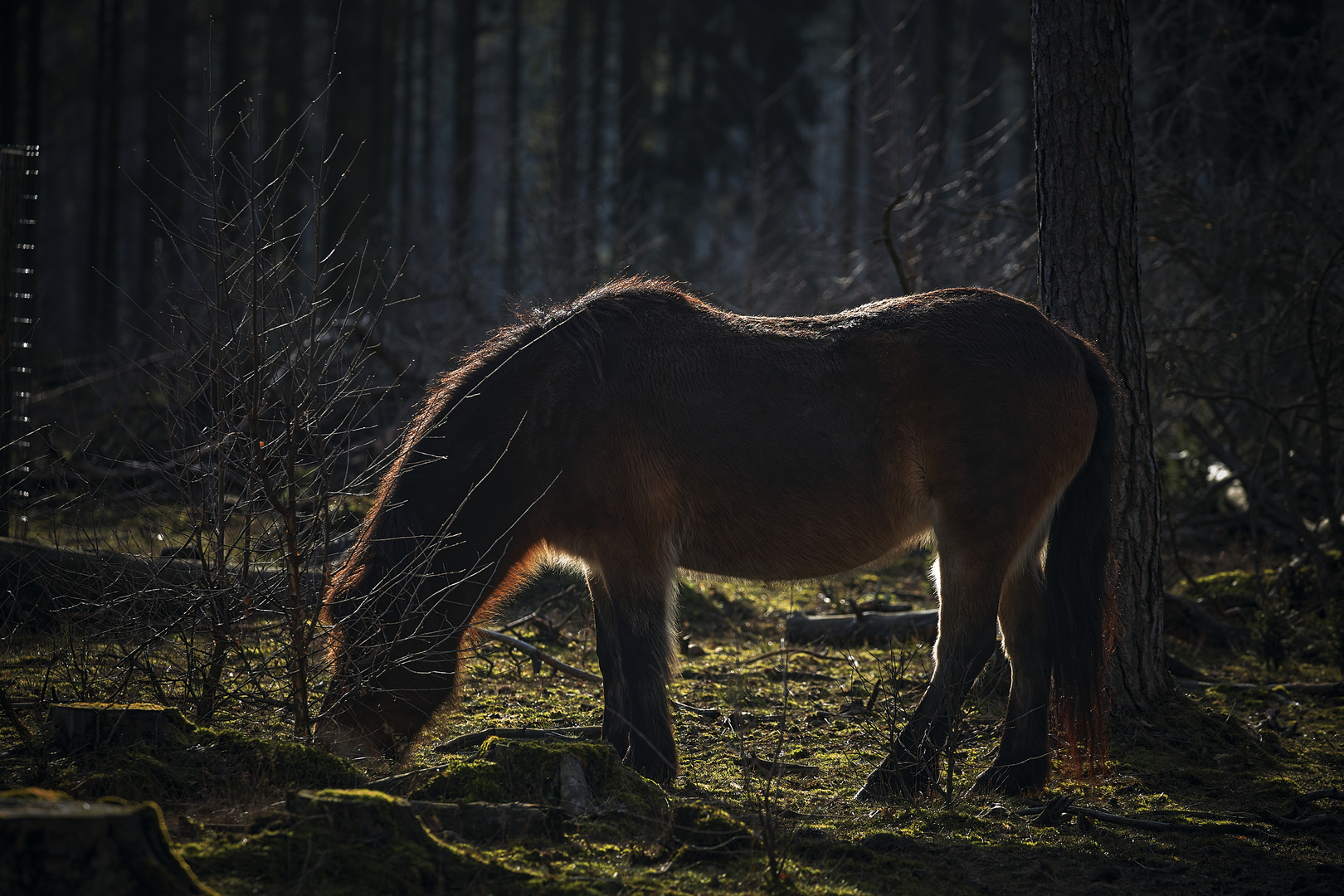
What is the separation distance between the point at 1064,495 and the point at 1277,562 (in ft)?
15.7

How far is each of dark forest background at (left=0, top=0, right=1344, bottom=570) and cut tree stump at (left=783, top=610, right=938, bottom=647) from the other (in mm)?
2473

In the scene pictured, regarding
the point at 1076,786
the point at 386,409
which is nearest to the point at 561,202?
the point at 386,409

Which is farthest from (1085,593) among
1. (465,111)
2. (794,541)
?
(465,111)

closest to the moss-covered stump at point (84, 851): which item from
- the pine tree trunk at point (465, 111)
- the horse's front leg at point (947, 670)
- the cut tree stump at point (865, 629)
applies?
the horse's front leg at point (947, 670)

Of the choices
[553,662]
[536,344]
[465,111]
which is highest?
[465,111]

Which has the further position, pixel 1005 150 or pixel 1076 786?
pixel 1005 150

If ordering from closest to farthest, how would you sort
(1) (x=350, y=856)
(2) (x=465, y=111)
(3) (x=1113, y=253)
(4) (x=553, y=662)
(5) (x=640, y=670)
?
(1) (x=350, y=856) < (5) (x=640, y=670) < (3) (x=1113, y=253) < (4) (x=553, y=662) < (2) (x=465, y=111)

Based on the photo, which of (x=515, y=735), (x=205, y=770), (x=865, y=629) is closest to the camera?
(x=205, y=770)

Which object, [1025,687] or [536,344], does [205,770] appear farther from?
[1025,687]

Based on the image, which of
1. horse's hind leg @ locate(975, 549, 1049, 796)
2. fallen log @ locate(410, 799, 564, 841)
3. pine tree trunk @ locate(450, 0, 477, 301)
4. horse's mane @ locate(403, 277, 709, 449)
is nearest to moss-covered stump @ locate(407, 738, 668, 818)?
fallen log @ locate(410, 799, 564, 841)

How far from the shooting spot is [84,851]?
6.83 feet

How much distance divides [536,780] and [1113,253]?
4131 mm

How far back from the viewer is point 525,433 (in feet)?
14.5

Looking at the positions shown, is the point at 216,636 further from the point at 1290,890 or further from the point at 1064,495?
the point at 1290,890
